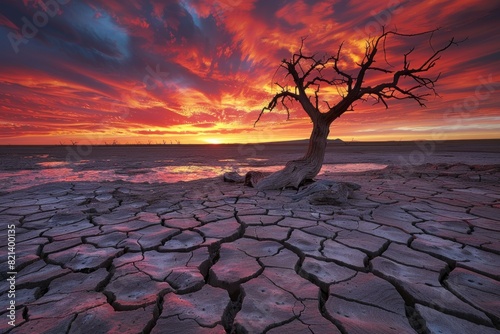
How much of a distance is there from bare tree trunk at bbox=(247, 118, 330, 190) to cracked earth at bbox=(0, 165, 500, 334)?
1.38 meters

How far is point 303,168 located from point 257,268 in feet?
12.4

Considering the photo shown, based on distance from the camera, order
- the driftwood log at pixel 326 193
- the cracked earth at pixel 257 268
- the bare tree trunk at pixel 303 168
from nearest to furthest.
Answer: the cracked earth at pixel 257 268, the driftwood log at pixel 326 193, the bare tree trunk at pixel 303 168

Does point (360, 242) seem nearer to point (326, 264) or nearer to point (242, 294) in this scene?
point (326, 264)

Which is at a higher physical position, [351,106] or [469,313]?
[351,106]

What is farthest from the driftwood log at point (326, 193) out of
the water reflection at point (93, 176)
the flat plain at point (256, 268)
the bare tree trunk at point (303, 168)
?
the water reflection at point (93, 176)

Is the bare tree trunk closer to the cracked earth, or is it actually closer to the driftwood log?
the driftwood log

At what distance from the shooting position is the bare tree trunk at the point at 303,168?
17.7 feet

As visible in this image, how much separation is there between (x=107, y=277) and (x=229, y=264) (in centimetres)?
99

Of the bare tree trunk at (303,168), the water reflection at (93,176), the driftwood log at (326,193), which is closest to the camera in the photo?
the driftwood log at (326,193)

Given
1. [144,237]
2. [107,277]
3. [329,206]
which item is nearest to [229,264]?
[107,277]

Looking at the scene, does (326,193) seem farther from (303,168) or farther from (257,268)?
(257,268)

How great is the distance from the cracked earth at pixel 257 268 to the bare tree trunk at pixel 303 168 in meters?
1.38

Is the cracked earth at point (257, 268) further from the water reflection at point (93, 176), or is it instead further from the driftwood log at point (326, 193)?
the water reflection at point (93, 176)

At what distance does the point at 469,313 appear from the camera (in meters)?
1.48
